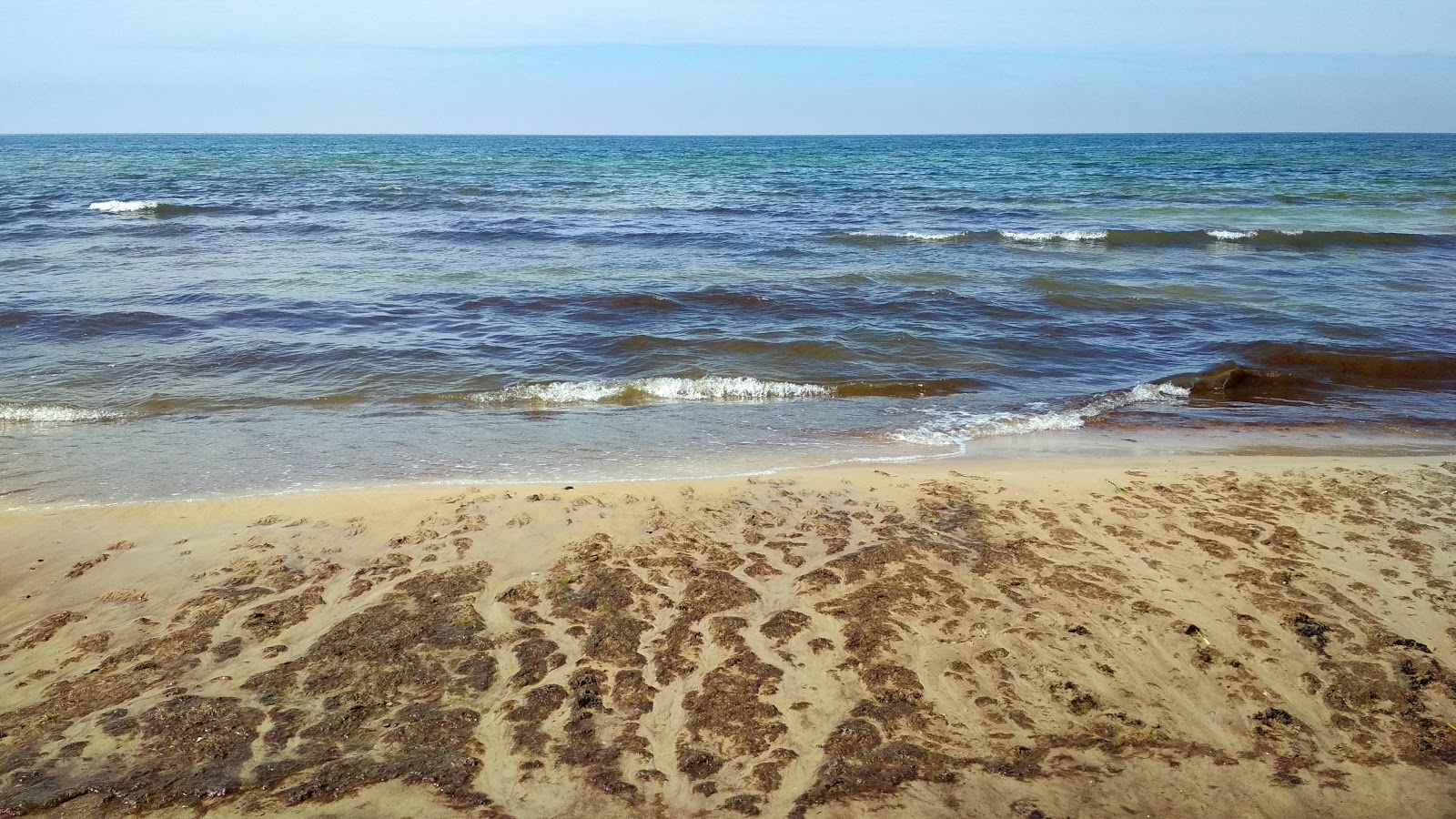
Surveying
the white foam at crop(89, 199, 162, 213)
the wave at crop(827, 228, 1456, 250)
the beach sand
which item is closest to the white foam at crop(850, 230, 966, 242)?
the wave at crop(827, 228, 1456, 250)

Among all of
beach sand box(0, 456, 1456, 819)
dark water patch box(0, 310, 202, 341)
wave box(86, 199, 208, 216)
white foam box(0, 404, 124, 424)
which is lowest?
beach sand box(0, 456, 1456, 819)

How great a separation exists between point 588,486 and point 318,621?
214 cm

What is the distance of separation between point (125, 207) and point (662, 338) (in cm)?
2228

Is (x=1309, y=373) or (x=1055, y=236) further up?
(x=1055, y=236)

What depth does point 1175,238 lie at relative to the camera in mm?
20328

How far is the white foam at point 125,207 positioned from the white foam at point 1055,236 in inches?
929

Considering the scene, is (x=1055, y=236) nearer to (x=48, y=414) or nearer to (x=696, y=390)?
(x=696, y=390)

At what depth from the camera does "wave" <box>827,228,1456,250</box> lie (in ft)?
63.7

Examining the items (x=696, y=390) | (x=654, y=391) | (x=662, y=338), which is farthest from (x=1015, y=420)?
(x=662, y=338)

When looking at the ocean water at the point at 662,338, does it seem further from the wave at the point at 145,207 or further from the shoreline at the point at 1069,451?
the wave at the point at 145,207

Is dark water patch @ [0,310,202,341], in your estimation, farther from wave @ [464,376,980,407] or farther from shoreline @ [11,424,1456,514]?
shoreline @ [11,424,1456,514]

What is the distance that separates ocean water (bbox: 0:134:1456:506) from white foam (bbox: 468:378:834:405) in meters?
0.03

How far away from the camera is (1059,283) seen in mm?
14773

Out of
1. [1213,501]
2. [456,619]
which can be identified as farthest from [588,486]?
[1213,501]
